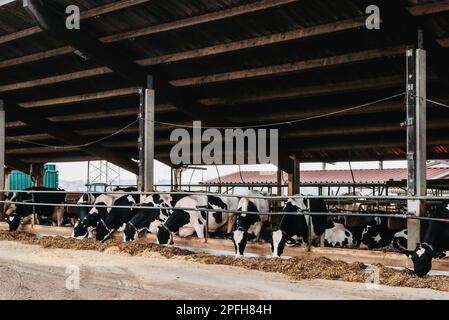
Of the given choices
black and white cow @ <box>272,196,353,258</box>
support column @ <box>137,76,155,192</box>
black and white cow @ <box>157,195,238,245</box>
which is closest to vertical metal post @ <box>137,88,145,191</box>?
support column @ <box>137,76,155,192</box>

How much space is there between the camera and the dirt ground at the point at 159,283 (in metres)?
5.72

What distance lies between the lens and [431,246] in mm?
7121

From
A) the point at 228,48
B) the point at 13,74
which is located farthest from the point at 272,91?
the point at 13,74

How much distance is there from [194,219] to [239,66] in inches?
121

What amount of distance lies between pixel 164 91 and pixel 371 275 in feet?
21.3

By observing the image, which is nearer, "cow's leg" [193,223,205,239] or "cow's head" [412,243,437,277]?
"cow's head" [412,243,437,277]

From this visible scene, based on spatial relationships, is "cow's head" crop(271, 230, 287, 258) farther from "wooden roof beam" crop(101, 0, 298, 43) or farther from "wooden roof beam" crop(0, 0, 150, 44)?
"wooden roof beam" crop(0, 0, 150, 44)

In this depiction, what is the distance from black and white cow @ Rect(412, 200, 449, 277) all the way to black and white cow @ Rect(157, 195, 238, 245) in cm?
331

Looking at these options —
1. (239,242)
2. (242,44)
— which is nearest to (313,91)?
(242,44)

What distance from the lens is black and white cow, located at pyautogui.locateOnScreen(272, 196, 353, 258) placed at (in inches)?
338

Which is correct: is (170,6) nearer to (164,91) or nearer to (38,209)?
(164,91)

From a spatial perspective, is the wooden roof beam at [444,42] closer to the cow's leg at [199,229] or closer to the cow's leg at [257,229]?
the cow's leg at [257,229]

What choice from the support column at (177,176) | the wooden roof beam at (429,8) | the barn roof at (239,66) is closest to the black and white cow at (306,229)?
the barn roof at (239,66)

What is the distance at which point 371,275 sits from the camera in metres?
6.80
